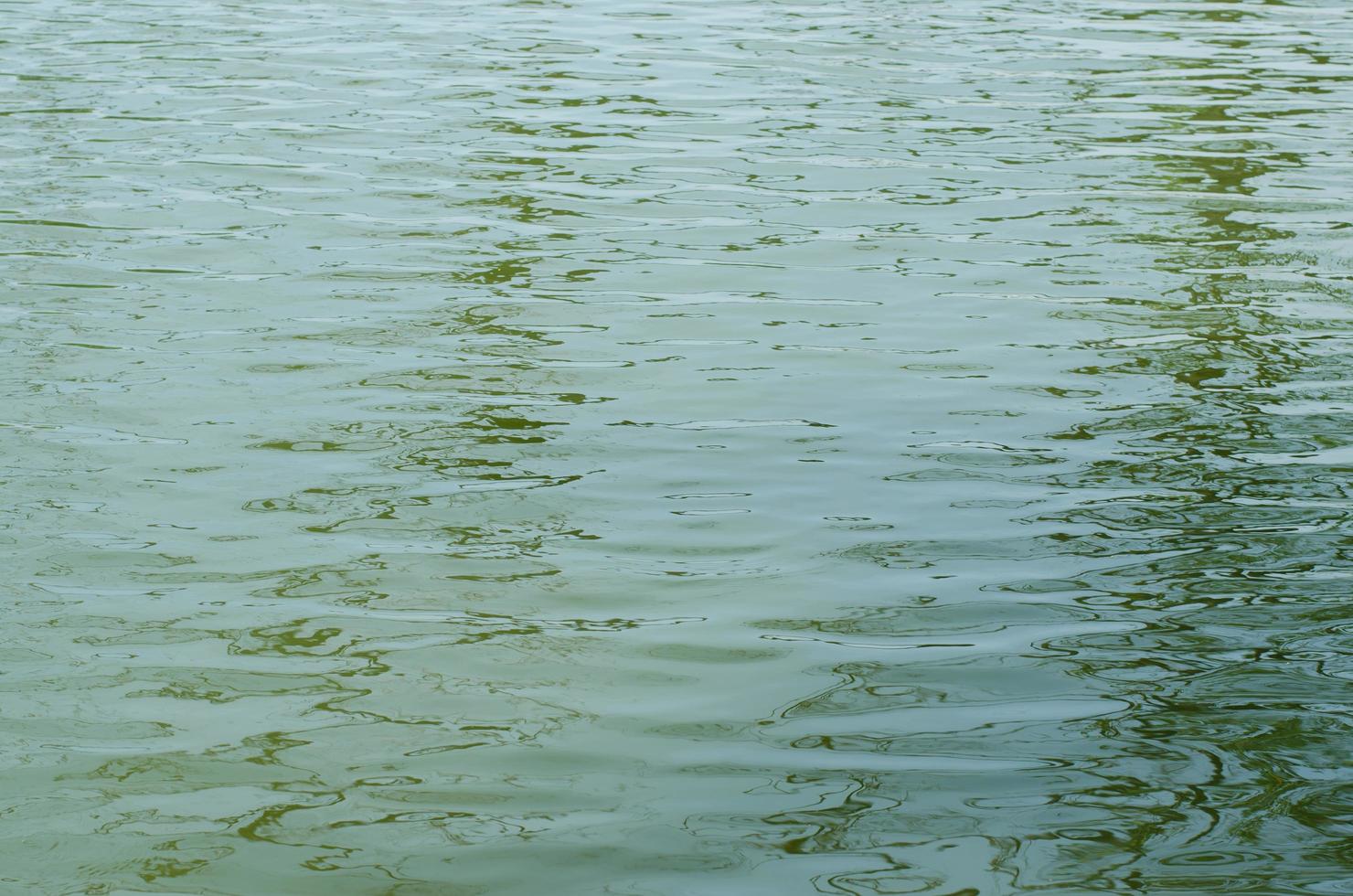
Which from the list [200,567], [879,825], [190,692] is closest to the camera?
[879,825]

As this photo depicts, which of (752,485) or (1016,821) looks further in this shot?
(752,485)

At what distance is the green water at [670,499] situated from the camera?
3.43m

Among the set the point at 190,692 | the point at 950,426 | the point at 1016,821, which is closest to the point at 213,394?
the point at 190,692

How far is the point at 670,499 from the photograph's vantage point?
5.02 metres

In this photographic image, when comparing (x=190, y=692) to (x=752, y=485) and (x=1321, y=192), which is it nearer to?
(x=752, y=485)

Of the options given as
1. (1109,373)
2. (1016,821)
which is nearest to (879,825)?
(1016,821)

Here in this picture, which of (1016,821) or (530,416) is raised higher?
(530,416)

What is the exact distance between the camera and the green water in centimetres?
343

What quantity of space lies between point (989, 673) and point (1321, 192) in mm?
5819

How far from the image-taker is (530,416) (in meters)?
5.67

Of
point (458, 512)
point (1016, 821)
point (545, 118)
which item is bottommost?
point (1016, 821)

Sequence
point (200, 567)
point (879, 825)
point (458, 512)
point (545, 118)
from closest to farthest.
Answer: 1. point (879, 825)
2. point (200, 567)
3. point (458, 512)
4. point (545, 118)

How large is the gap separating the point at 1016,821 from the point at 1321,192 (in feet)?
21.1

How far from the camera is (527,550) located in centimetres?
465
